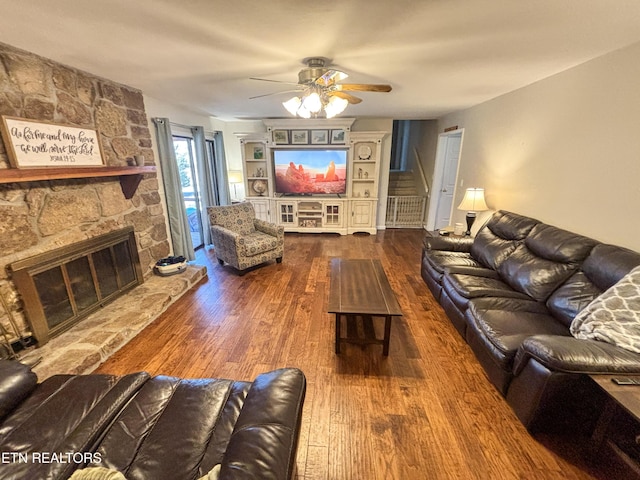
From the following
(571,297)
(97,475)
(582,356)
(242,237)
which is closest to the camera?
(97,475)

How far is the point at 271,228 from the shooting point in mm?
4035

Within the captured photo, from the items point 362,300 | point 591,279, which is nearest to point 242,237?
point 362,300

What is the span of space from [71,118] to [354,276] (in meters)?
2.85

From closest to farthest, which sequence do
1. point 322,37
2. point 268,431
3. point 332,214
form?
point 268,431 → point 322,37 → point 332,214

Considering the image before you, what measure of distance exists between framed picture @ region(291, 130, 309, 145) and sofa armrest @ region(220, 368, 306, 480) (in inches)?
190

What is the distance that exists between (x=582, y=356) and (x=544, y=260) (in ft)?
4.02

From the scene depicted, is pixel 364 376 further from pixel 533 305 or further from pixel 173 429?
pixel 533 305

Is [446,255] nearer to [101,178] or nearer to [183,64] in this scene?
[183,64]

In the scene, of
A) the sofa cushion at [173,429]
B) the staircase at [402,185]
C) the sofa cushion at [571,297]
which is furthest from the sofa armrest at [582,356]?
the staircase at [402,185]

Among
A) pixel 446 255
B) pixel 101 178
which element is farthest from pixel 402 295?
pixel 101 178

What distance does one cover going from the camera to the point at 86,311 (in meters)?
2.40

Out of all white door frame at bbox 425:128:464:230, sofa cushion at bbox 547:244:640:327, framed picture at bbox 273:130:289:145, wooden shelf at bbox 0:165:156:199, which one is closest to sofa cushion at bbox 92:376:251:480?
wooden shelf at bbox 0:165:156:199

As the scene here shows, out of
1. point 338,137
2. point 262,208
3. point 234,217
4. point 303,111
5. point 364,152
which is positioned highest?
point 338,137

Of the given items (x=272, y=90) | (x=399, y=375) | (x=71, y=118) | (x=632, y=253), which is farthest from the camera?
(x=272, y=90)
